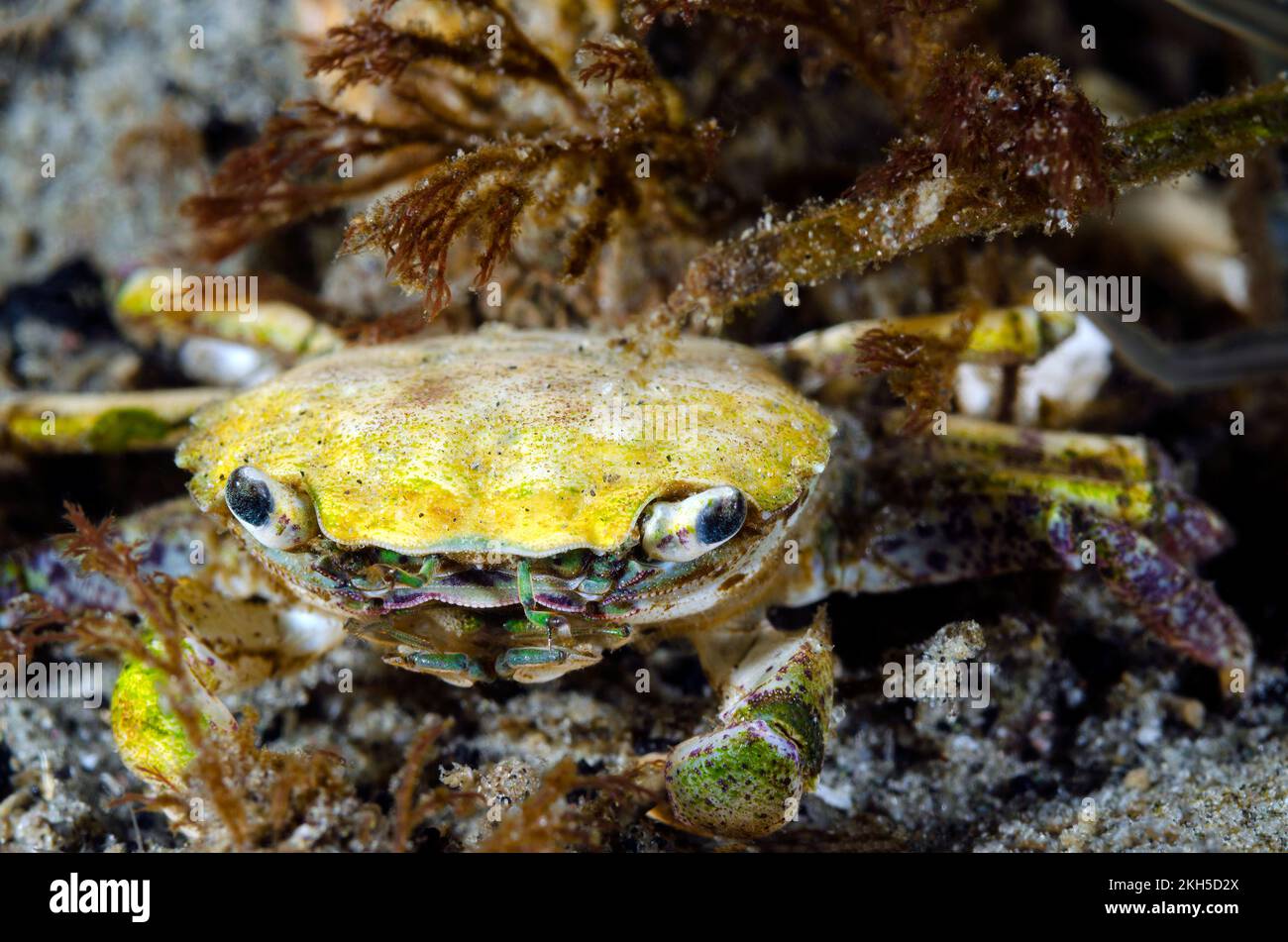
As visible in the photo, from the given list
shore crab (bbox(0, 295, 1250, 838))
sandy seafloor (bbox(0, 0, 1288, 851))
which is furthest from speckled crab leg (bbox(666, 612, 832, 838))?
sandy seafloor (bbox(0, 0, 1288, 851))

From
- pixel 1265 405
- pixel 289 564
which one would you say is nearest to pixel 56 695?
pixel 289 564

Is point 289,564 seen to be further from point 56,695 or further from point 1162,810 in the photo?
point 1162,810
